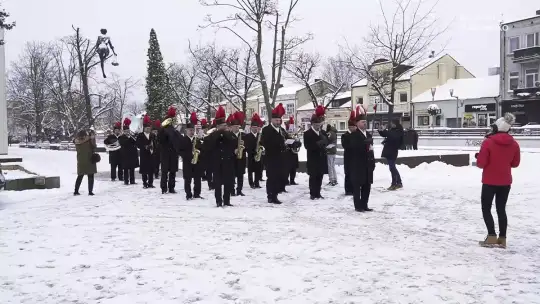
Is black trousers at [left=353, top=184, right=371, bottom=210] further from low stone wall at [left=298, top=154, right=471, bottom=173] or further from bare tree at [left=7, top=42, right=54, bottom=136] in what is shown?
bare tree at [left=7, top=42, right=54, bottom=136]

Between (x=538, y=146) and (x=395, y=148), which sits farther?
(x=538, y=146)

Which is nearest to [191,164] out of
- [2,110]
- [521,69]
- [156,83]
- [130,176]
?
[130,176]

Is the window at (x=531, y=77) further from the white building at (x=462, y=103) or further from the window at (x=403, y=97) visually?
the window at (x=403, y=97)

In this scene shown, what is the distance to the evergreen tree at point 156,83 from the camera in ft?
142

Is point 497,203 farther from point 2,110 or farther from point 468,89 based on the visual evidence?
point 468,89

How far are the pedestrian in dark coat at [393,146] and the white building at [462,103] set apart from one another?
35.1 meters

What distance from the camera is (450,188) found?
12234 millimetres

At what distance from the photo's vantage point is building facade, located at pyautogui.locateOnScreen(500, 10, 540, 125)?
4197 centimetres

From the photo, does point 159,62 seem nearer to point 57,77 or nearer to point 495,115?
point 57,77

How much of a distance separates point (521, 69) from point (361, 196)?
40995 mm

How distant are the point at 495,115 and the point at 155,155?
4069cm

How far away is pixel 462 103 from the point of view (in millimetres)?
48969

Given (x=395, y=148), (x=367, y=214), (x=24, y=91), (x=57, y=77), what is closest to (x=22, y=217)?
(x=367, y=214)

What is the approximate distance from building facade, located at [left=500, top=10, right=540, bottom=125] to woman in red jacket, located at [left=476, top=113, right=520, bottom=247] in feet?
129
